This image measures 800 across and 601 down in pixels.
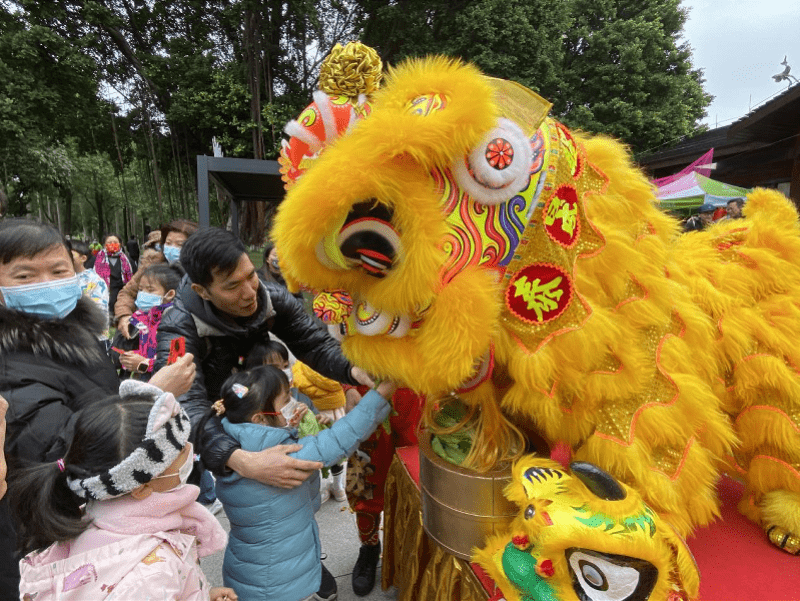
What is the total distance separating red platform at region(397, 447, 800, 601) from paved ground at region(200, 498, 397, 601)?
3.60 feet

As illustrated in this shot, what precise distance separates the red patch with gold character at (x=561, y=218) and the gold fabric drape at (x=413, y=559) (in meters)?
0.88

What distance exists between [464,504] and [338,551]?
5.02 ft

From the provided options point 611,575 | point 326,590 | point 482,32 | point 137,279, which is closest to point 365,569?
point 326,590

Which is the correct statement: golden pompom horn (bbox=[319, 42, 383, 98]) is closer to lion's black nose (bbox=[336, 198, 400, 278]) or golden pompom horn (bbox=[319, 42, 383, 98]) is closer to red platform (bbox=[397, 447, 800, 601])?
lion's black nose (bbox=[336, 198, 400, 278])

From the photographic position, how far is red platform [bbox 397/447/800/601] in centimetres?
118

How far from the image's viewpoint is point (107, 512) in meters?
1.04

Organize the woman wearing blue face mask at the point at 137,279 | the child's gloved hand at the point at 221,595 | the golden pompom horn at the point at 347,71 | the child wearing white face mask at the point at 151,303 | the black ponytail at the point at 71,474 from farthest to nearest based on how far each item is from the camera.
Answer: the woman wearing blue face mask at the point at 137,279
the child wearing white face mask at the point at 151,303
the child's gloved hand at the point at 221,595
the golden pompom horn at the point at 347,71
the black ponytail at the point at 71,474

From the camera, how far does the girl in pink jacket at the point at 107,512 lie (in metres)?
0.99

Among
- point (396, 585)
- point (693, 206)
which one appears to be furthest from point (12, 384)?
point (693, 206)

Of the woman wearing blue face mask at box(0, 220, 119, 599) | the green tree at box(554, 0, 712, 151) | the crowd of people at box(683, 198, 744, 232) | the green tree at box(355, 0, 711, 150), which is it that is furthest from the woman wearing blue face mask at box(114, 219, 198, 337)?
the green tree at box(554, 0, 712, 151)

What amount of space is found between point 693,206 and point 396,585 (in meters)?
7.03

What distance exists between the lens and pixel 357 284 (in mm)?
1014

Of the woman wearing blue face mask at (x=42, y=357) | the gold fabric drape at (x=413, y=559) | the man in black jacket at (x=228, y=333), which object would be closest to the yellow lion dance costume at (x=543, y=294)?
the gold fabric drape at (x=413, y=559)

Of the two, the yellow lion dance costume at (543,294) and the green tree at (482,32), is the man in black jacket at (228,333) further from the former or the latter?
the green tree at (482,32)
